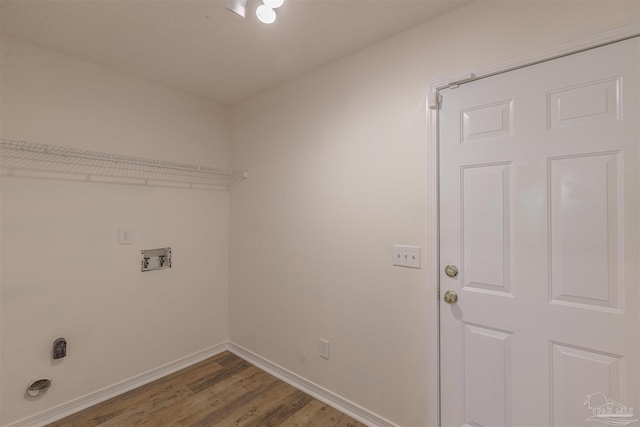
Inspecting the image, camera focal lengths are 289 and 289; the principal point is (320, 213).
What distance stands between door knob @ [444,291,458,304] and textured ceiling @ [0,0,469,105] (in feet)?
5.05

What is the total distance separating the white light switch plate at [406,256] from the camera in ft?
5.54

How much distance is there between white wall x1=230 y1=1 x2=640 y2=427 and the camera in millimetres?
1511

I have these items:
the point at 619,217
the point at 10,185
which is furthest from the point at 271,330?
the point at 619,217

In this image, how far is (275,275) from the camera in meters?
2.52

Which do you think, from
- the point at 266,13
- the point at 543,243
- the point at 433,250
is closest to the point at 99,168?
the point at 266,13

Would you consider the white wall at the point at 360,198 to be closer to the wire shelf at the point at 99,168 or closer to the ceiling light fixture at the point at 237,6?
the wire shelf at the point at 99,168

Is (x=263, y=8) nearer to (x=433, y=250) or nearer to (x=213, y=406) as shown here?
(x=433, y=250)

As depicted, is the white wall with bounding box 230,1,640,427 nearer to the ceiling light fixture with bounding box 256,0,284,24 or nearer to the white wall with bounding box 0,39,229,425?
the white wall with bounding box 0,39,229,425

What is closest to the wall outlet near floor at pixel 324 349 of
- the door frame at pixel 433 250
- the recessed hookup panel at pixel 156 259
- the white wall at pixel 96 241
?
the door frame at pixel 433 250

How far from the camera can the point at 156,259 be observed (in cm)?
246

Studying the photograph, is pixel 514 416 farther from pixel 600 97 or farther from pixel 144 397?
pixel 144 397

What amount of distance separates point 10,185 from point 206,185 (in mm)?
1304

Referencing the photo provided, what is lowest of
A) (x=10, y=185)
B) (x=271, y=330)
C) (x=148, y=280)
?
(x=271, y=330)

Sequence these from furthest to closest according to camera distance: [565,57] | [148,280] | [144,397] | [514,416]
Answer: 1. [148,280]
2. [144,397]
3. [514,416]
4. [565,57]
